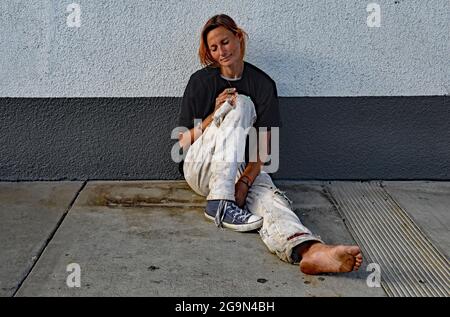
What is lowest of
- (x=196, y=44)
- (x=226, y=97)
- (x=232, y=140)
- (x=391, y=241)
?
(x=391, y=241)

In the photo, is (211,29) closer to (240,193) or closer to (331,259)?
(240,193)

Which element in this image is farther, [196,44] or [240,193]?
[196,44]

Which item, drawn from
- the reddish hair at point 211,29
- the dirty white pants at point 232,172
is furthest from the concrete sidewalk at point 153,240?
the reddish hair at point 211,29

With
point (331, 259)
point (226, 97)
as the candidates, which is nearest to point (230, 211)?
point (226, 97)

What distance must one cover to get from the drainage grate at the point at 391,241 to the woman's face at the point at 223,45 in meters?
1.01

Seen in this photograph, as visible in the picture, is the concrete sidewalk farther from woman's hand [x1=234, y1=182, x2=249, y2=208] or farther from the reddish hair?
the reddish hair

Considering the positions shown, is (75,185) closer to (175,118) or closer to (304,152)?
(175,118)

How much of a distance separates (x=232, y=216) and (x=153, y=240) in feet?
1.36

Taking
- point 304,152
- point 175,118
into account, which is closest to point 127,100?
point 175,118

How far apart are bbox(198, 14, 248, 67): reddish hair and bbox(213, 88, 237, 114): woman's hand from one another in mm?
229

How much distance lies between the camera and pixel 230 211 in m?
3.50

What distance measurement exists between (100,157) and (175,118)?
52 centimetres

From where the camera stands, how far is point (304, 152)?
14.0 feet

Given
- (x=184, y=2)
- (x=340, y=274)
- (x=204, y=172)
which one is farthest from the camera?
(x=184, y=2)
